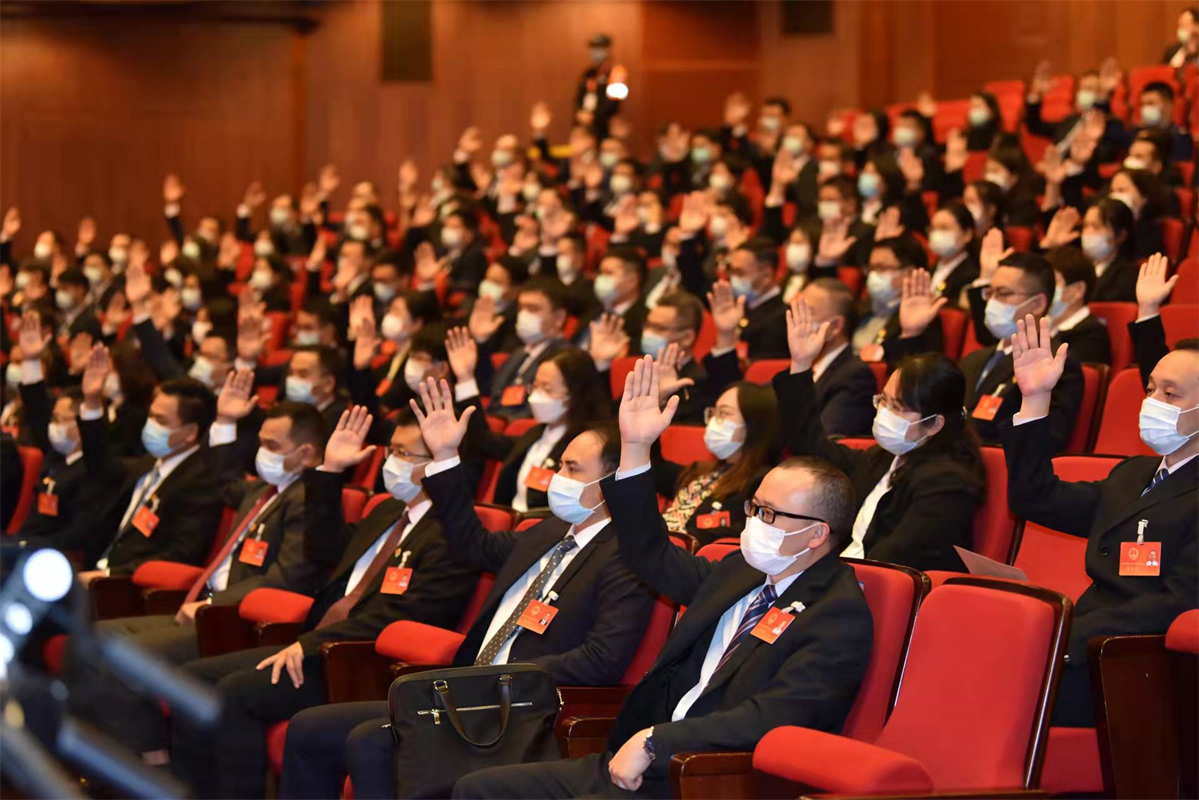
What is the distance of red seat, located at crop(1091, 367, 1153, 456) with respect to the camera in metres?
3.53

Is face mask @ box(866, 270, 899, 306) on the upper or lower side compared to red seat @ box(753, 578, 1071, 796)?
upper

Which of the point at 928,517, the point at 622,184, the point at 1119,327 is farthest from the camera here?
the point at 622,184

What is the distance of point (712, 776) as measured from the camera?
225 centimetres

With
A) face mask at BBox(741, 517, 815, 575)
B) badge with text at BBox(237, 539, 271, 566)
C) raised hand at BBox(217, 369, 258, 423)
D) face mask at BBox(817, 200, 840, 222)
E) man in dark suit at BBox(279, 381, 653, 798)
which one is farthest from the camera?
face mask at BBox(817, 200, 840, 222)

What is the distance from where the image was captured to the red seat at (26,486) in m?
5.52

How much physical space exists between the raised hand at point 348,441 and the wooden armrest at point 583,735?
121cm

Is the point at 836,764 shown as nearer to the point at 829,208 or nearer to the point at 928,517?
the point at 928,517

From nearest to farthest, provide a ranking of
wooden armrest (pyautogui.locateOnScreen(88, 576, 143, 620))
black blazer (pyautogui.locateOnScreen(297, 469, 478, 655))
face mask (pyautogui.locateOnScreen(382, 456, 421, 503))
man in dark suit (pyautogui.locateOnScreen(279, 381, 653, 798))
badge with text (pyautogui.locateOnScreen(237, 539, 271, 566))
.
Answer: man in dark suit (pyautogui.locateOnScreen(279, 381, 653, 798)), black blazer (pyautogui.locateOnScreen(297, 469, 478, 655)), face mask (pyautogui.locateOnScreen(382, 456, 421, 503)), badge with text (pyautogui.locateOnScreen(237, 539, 271, 566)), wooden armrest (pyautogui.locateOnScreen(88, 576, 143, 620))

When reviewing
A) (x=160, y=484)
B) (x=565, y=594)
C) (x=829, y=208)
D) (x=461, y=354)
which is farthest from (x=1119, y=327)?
(x=160, y=484)

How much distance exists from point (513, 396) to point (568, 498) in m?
1.96

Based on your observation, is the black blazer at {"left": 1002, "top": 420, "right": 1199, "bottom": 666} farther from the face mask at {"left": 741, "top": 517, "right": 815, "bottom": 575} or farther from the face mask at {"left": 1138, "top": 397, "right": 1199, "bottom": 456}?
the face mask at {"left": 741, "top": 517, "right": 815, "bottom": 575}

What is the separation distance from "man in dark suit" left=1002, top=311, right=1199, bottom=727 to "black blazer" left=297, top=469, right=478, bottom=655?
1.38m

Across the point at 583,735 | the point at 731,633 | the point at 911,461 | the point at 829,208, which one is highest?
the point at 829,208

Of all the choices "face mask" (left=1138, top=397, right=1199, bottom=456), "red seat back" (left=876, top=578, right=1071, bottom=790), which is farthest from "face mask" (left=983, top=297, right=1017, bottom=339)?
"red seat back" (left=876, top=578, right=1071, bottom=790)
